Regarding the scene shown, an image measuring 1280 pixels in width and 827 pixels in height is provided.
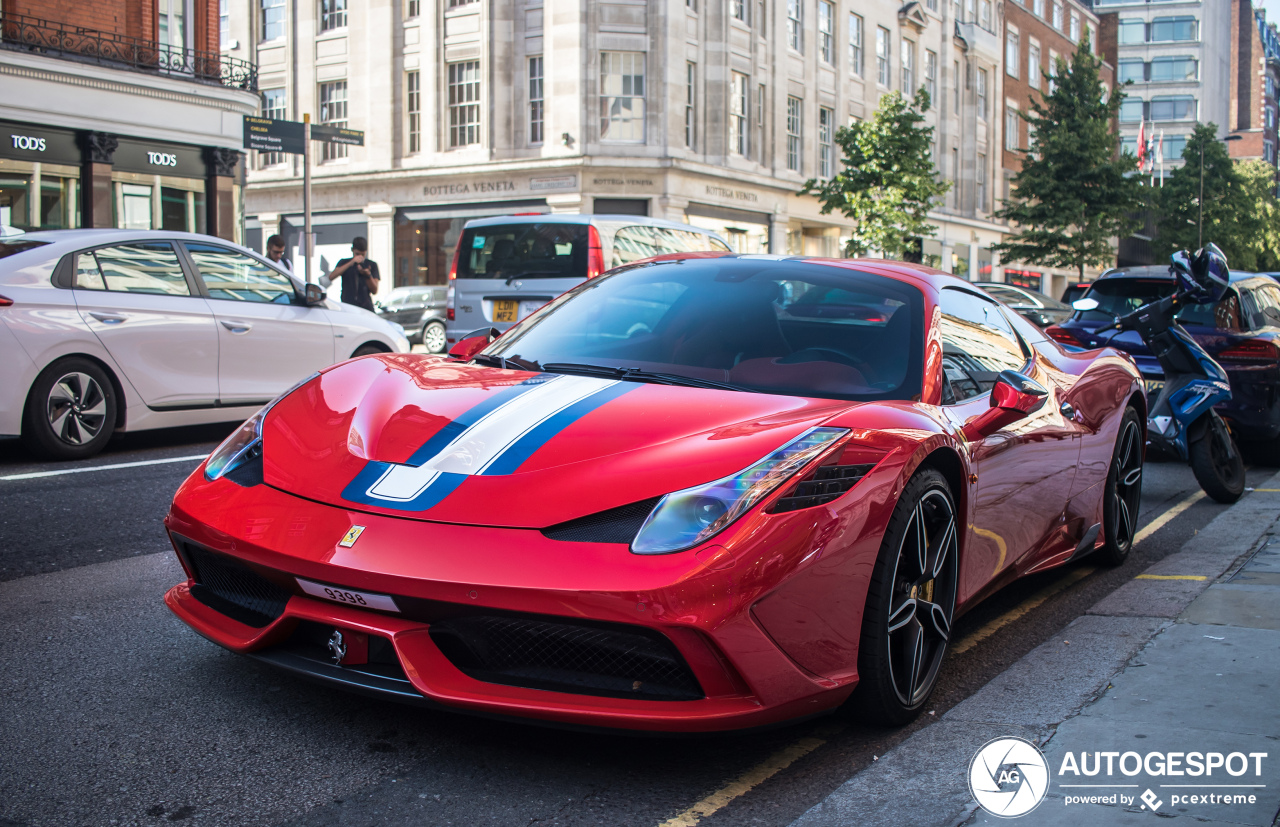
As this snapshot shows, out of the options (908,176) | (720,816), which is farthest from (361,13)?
(720,816)

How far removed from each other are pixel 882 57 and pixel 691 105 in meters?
13.6

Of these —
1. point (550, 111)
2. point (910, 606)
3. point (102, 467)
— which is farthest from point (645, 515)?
point (550, 111)

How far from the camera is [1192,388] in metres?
7.29

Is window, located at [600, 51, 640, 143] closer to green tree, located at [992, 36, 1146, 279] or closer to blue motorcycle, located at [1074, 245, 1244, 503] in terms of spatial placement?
green tree, located at [992, 36, 1146, 279]

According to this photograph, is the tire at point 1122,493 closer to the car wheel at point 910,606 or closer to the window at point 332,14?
the car wheel at point 910,606

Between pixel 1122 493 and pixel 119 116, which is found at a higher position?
pixel 119 116

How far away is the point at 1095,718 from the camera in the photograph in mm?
3049

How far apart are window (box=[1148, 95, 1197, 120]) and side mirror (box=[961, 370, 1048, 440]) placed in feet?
328

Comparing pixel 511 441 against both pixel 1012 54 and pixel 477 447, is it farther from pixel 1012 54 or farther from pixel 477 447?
pixel 1012 54

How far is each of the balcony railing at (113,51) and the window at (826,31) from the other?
69.8 feet

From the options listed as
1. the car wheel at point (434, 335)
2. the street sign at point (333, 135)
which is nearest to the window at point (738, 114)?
the car wheel at point (434, 335)

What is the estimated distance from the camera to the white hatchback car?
7.26m

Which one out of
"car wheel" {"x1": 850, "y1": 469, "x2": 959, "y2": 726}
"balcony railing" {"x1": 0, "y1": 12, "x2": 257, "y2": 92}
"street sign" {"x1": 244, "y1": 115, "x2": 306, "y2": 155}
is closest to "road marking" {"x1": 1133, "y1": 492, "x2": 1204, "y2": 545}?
"car wheel" {"x1": 850, "y1": 469, "x2": 959, "y2": 726}

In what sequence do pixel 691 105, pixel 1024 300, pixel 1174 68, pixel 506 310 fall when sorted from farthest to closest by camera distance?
pixel 1174 68, pixel 691 105, pixel 1024 300, pixel 506 310
